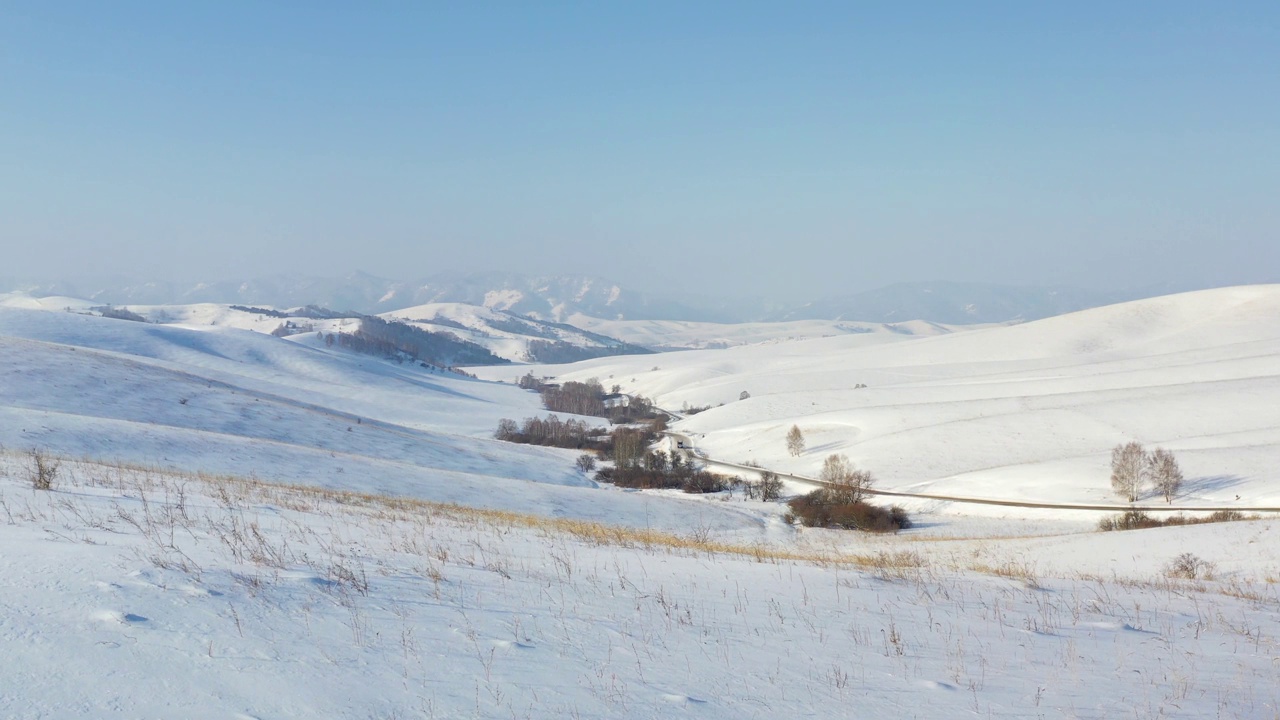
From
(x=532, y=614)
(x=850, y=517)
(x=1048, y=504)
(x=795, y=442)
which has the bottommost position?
(x=850, y=517)

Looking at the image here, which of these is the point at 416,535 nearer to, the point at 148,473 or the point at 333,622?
the point at 333,622

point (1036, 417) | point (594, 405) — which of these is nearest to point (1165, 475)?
point (1036, 417)

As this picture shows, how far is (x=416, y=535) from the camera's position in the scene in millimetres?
12773

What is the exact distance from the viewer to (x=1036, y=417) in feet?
253

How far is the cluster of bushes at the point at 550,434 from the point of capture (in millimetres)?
102000

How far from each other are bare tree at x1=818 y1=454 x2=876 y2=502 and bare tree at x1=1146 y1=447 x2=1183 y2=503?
63.5 ft

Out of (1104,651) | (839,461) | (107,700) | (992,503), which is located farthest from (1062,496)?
(107,700)

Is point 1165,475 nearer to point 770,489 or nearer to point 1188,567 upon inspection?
point 770,489

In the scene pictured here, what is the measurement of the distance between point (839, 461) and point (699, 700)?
66.0 metres

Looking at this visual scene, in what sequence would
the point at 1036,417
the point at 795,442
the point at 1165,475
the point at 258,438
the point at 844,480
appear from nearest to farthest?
the point at 258,438 < the point at 1165,475 < the point at 844,480 < the point at 1036,417 < the point at 795,442

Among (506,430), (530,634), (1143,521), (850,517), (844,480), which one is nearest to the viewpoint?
(530,634)

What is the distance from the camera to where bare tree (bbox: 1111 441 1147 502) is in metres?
52.2

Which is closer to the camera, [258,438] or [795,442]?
[258,438]

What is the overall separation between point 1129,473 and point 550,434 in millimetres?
73324
